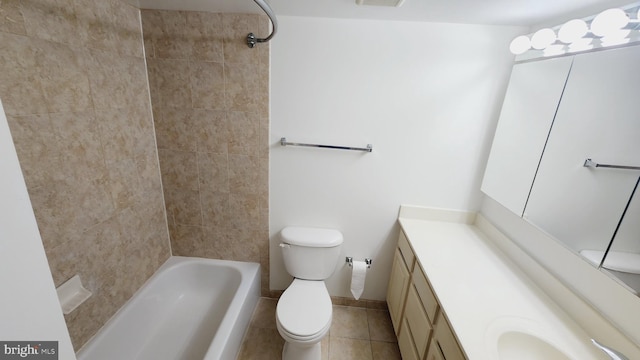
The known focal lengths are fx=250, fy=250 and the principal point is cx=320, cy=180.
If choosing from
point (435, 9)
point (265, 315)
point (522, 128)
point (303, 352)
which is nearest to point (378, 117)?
point (435, 9)

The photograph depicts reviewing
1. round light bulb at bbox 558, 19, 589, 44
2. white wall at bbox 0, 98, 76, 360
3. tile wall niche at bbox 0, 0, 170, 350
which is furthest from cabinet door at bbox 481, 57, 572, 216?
tile wall niche at bbox 0, 0, 170, 350

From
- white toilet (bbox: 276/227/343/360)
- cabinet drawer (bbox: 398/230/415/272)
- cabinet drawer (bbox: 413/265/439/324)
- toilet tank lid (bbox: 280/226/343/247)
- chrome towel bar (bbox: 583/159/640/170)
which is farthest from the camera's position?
toilet tank lid (bbox: 280/226/343/247)

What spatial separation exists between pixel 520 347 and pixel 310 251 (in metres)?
1.18

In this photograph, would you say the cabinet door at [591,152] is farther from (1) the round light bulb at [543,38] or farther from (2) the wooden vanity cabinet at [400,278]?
(2) the wooden vanity cabinet at [400,278]

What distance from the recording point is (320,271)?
5.96 feet

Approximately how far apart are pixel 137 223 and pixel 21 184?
4.54 ft

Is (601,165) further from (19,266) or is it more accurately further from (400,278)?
(19,266)

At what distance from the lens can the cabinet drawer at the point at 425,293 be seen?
3.86ft

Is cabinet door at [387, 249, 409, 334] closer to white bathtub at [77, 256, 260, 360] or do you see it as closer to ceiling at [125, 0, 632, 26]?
white bathtub at [77, 256, 260, 360]

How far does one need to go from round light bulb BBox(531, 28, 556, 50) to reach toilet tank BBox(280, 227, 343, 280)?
60.9 inches

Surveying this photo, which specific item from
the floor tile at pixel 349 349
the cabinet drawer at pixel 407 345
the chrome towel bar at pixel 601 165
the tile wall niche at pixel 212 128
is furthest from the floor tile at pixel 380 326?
the chrome towel bar at pixel 601 165

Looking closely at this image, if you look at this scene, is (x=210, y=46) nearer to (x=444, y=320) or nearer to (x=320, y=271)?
(x=320, y=271)

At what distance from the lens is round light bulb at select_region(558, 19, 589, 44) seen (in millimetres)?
1070

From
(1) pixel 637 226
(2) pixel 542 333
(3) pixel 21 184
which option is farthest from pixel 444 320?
(3) pixel 21 184
